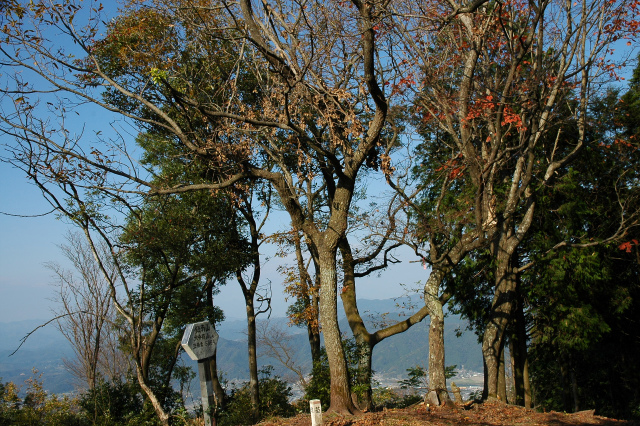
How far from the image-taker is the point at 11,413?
12.1 metres

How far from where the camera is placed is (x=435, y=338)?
9.79 m

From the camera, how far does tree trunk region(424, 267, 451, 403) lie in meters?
9.25

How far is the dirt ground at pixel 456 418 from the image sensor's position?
6.97 meters

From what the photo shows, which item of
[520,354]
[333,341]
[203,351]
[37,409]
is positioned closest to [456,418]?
[333,341]

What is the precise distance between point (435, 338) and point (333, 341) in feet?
10.1

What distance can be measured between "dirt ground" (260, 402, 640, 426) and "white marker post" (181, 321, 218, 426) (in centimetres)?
135

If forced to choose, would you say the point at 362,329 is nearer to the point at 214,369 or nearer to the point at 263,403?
the point at 263,403

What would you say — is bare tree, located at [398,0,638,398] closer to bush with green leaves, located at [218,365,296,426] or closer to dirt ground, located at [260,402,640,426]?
dirt ground, located at [260,402,640,426]

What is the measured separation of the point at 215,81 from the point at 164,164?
3838 millimetres

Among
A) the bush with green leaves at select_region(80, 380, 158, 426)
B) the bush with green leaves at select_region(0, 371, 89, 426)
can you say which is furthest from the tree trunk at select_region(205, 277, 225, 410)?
the bush with green leaves at select_region(0, 371, 89, 426)

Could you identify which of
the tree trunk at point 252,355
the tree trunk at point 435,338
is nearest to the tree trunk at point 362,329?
the tree trunk at point 435,338

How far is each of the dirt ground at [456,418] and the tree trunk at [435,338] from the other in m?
0.55

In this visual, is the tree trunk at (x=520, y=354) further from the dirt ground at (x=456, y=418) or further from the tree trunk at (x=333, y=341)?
the tree trunk at (x=333, y=341)

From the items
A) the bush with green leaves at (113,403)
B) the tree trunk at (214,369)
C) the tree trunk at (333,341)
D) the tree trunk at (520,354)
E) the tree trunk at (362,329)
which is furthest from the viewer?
the tree trunk at (520,354)
